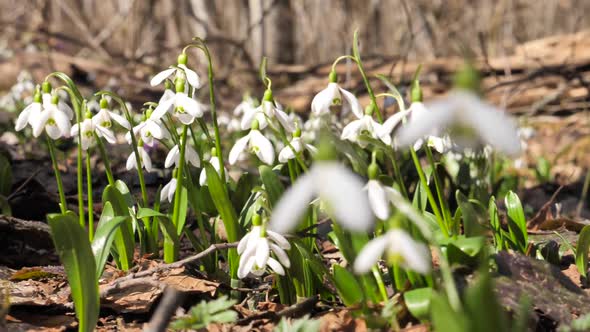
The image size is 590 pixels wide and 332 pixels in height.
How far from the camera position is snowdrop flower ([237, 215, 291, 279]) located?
55.0 inches

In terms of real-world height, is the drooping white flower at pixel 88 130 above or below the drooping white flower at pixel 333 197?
above

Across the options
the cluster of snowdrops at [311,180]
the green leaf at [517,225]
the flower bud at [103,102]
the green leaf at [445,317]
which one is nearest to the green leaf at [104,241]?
the cluster of snowdrops at [311,180]

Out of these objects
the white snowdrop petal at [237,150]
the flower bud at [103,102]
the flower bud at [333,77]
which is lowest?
the white snowdrop petal at [237,150]

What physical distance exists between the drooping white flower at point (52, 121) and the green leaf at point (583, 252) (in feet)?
4.71

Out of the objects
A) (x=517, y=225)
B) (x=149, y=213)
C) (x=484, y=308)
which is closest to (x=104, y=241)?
(x=149, y=213)

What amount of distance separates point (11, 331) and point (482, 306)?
1112mm

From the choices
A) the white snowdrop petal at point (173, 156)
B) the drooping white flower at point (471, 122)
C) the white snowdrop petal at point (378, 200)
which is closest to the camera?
the drooping white flower at point (471, 122)

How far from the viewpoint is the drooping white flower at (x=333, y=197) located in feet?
2.54

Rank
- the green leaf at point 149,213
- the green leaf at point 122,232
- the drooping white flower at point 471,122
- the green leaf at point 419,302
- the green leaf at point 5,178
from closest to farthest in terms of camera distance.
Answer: the drooping white flower at point 471,122, the green leaf at point 419,302, the green leaf at point 149,213, the green leaf at point 122,232, the green leaf at point 5,178

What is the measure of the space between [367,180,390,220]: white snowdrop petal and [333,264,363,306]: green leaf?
0.99 ft

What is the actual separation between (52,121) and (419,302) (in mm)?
1166

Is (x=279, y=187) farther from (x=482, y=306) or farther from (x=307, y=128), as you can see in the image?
(x=307, y=128)

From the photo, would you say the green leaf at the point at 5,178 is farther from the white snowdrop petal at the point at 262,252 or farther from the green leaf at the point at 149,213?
the white snowdrop petal at the point at 262,252

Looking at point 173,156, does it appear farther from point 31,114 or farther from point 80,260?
point 80,260
